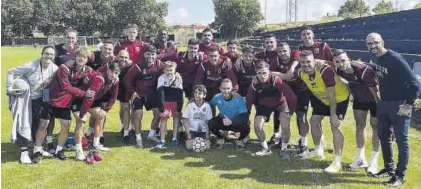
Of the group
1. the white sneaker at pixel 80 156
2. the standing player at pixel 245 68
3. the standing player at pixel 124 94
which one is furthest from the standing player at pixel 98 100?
the standing player at pixel 245 68

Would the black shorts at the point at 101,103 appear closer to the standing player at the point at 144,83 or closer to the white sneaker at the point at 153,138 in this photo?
the standing player at the point at 144,83

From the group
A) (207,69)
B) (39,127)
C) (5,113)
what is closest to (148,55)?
(207,69)

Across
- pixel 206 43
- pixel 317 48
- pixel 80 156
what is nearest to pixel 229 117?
pixel 206 43

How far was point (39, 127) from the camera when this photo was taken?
23.3 feet

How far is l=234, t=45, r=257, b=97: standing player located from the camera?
8.11 metres

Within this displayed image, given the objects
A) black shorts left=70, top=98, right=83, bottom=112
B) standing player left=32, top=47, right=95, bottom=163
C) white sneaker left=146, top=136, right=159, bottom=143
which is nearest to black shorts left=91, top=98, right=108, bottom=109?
black shorts left=70, top=98, right=83, bottom=112

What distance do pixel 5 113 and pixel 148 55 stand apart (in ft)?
18.0

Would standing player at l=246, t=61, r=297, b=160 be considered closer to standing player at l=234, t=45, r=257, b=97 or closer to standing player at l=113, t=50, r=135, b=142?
standing player at l=234, t=45, r=257, b=97

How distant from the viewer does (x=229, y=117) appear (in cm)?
805

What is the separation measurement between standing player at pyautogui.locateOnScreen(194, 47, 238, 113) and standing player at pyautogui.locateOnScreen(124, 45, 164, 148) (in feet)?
2.60

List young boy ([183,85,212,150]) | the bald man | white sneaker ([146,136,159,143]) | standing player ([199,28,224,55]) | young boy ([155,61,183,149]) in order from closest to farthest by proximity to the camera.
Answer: the bald man → young boy ([155,61,183,149]) → young boy ([183,85,212,150]) → white sneaker ([146,136,159,143]) → standing player ([199,28,224,55])

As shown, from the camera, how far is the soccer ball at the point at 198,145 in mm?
7742

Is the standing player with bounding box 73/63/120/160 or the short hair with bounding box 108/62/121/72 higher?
the short hair with bounding box 108/62/121/72

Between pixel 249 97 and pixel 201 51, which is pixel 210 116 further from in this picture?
pixel 201 51
